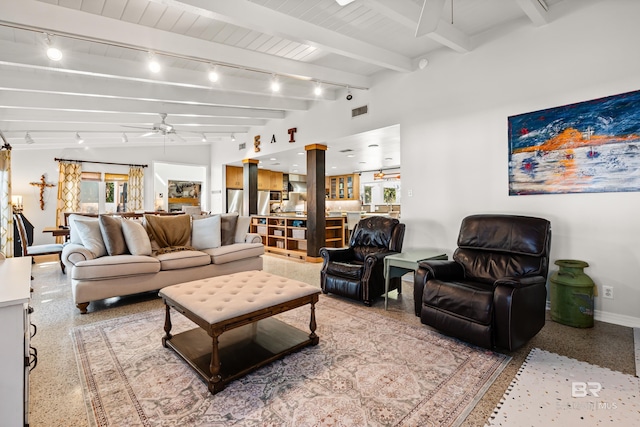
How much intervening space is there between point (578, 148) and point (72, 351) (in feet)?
15.9

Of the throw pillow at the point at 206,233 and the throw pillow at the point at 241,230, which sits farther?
the throw pillow at the point at 241,230

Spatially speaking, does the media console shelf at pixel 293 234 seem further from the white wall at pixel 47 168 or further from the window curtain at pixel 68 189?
the window curtain at pixel 68 189

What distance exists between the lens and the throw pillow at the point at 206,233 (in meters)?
4.40

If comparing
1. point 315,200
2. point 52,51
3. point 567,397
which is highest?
point 52,51

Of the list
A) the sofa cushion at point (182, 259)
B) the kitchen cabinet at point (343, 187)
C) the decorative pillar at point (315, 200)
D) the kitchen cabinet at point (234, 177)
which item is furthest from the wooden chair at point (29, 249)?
the kitchen cabinet at point (343, 187)

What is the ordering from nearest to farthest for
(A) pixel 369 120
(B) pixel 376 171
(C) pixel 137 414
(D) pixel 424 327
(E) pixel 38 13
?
(C) pixel 137 414 < (E) pixel 38 13 < (D) pixel 424 327 < (A) pixel 369 120 < (B) pixel 376 171

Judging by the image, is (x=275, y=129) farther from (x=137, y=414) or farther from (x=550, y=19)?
(x=137, y=414)

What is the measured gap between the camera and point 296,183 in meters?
12.0

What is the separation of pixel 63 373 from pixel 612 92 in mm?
5030

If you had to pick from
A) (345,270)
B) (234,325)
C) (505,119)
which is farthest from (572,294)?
(234,325)

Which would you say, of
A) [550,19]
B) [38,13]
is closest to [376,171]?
[550,19]

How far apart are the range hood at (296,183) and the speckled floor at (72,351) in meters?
8.05

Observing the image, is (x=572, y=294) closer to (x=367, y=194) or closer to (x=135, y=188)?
A: (x=367, y=194)

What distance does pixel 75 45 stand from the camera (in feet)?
11.0
